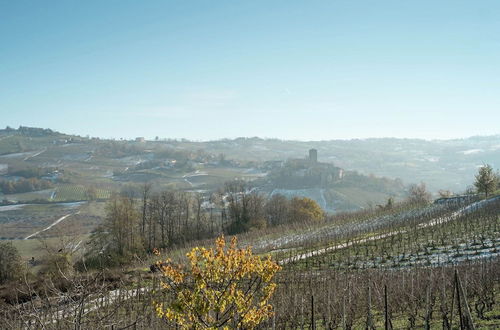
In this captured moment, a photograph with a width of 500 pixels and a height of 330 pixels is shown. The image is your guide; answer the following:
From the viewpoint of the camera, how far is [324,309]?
19.4m

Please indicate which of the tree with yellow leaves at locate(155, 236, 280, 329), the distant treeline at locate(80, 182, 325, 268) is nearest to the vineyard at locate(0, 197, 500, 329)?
the tree with yellow leaves at locate(155, 236, 280, 329)

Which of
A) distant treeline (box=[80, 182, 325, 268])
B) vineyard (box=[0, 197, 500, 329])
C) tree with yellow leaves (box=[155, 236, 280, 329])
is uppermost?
tree with yellow leaves (box=[155, 236, 280, 329])

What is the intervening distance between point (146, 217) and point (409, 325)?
59.5 m

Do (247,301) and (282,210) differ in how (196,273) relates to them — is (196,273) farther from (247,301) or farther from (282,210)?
(282,210)

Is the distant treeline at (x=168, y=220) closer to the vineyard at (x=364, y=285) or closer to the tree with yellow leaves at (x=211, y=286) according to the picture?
the vineyard at (x=364, y=285)

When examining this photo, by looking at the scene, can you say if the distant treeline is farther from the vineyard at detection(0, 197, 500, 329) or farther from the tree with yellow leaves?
the tree with yellow leaves

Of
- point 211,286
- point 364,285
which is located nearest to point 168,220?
point 364,285

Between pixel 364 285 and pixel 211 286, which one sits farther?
pixel 364 285

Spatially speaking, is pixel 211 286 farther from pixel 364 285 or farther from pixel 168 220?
pixel 168 220

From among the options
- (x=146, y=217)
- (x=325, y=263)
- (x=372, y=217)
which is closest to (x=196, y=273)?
(x=325, y=263)

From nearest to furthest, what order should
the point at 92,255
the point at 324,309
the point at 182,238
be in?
the point at 324,309
the point at 92,255
the point at 182,238

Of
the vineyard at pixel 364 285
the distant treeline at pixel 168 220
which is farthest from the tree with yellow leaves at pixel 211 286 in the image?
the distant treeline at pixel 168 220

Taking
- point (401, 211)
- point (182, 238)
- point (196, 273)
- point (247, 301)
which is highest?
point (196, 273)

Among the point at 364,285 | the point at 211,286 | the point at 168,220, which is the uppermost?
the point at 211,286
